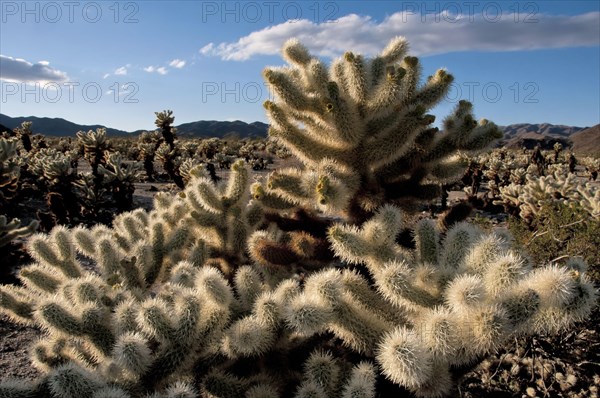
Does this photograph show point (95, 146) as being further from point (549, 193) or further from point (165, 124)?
point (549, 193)

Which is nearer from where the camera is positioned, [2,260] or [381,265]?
[381,265]

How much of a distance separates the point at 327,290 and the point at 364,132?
128 cm

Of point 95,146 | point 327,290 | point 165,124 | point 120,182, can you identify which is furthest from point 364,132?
point 165,124

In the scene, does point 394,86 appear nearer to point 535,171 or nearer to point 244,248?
point 244,248

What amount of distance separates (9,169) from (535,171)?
2008 centimetres

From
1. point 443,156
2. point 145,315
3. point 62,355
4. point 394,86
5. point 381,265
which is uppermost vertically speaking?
point 394,86

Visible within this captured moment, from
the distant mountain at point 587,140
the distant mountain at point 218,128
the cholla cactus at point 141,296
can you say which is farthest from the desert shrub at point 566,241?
the distant mountain at point 218,128

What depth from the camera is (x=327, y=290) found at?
7.54 ft

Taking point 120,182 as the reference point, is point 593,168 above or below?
below

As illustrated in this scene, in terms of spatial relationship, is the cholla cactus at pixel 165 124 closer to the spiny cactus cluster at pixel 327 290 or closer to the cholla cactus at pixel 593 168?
the spiny cactus cluster at pixel 327 290

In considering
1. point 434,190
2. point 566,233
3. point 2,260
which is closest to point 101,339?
point 434,190

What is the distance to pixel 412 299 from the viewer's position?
233 cm

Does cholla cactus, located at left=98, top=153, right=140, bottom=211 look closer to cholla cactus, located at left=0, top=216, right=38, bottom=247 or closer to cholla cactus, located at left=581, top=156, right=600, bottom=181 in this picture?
cholla cactus, located at left=0, top=216, right=38, bottom=247

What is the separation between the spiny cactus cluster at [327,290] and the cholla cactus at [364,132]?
0.04 feet
